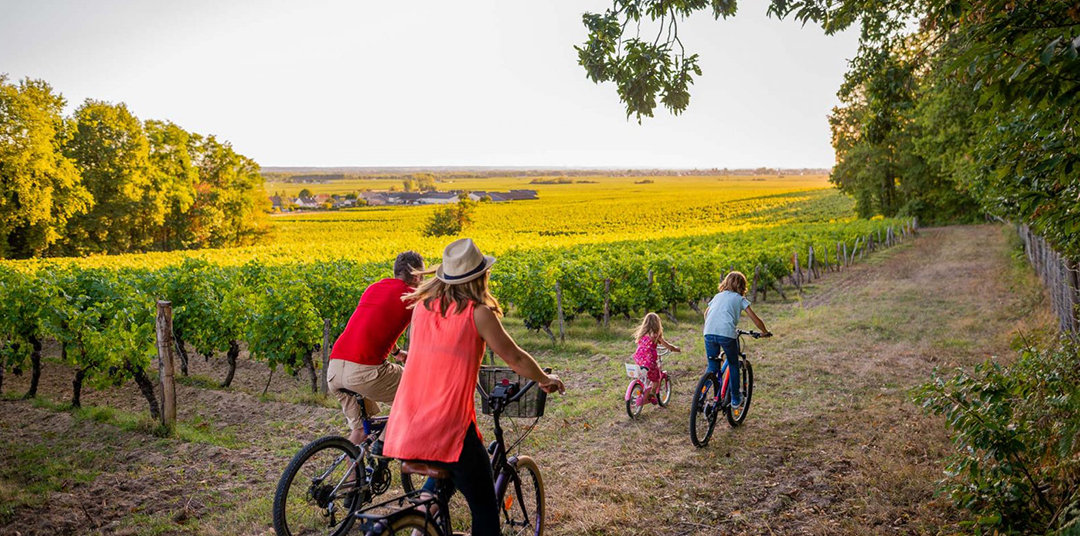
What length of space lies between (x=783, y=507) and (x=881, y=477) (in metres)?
1.07

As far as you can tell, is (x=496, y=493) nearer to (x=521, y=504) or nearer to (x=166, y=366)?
(x=521, y=504)

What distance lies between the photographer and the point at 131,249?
47219 millimetres

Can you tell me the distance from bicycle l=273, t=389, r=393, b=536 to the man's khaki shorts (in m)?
0.07

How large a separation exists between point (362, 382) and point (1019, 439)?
3.99 meters

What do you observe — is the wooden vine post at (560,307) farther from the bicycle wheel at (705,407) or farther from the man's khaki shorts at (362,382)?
the man's khaki shorts at (362,382)

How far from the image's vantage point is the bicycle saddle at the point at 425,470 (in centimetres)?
282

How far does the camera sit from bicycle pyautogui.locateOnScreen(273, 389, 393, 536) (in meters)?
3.86

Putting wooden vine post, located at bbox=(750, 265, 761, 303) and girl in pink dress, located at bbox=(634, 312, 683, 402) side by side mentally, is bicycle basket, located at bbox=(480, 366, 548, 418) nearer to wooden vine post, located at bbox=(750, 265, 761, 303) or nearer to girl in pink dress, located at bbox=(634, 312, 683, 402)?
girl in pink dress, located at bbox=(634, 312, 683, 402)

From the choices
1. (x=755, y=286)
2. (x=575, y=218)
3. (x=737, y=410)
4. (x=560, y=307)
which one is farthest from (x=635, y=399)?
(x=575, y=218)

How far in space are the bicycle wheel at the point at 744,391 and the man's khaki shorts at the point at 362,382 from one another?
3.73 m

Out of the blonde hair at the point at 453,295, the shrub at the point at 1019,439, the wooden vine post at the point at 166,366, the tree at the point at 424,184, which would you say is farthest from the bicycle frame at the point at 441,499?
the tree at the point at 424,184

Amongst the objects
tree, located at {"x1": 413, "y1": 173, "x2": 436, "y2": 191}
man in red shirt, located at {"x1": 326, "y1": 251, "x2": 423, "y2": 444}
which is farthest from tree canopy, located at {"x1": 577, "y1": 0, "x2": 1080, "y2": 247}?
tree, located at {"x1": 413, "y1": 173, "x2": 436, "y2": 191}

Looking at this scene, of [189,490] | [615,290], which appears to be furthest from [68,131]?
[189,490]

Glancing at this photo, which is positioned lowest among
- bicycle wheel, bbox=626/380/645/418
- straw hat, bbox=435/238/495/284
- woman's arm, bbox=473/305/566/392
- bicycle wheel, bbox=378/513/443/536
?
bicycle wheel, bbox=626/380/645/418
